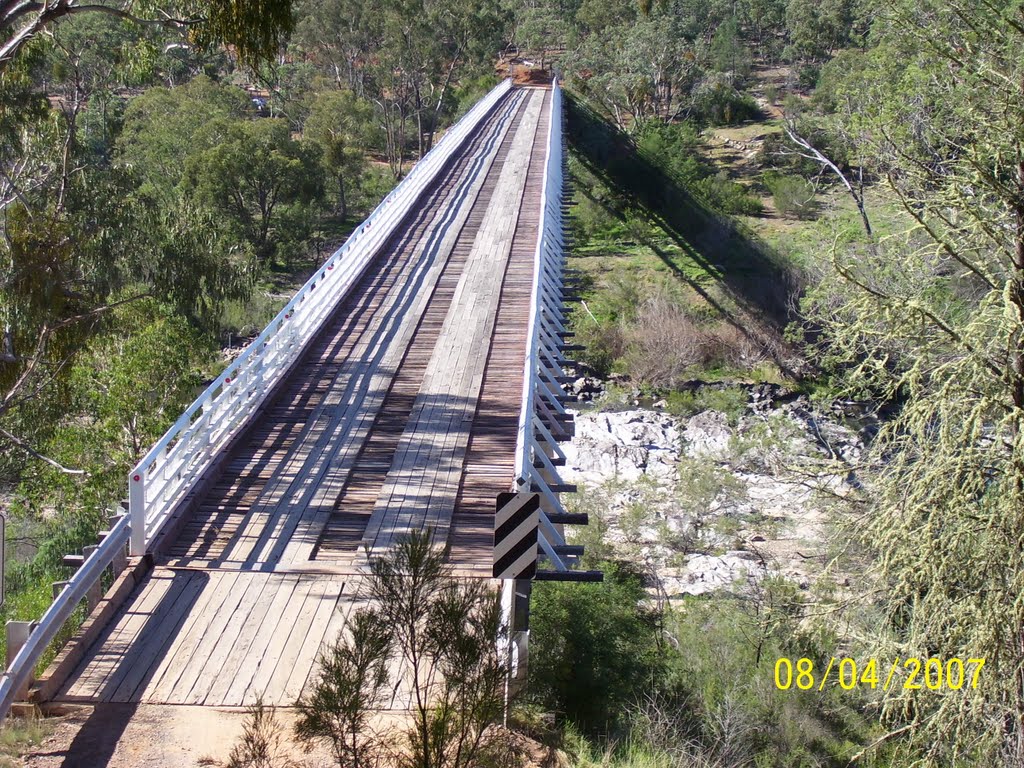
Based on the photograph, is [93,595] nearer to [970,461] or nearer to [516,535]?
[516,535]

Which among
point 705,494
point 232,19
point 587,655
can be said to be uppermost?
point 232,19

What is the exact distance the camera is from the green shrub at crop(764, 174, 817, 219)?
37.0 meters

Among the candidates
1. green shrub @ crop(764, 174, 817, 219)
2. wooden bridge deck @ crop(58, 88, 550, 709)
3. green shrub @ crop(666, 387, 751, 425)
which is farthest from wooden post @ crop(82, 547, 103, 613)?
green shrub @ crop(764, 174, 817, 219)

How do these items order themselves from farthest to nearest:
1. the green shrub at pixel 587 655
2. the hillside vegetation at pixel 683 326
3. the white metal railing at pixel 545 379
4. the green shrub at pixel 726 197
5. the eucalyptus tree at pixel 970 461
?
the green shrub at pixel 726 197 → the white metal railing at pixel 545 379 → the green shrub at pixel 587 655 → the hillside vegetation at pixel 683 326 → the eucalyptus tree at pixel 970 461

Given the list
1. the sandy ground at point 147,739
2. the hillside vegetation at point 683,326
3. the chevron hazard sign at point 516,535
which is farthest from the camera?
the hillside vegetation at point 683,326

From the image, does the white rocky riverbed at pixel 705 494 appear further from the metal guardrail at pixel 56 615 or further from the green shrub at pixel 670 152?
the green shrub at pixel 670 152

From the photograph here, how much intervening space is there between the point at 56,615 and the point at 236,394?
397cm

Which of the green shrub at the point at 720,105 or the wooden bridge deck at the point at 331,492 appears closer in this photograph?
the wooden bridge deck at the point at 331,492

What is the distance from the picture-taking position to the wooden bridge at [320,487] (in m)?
6.15

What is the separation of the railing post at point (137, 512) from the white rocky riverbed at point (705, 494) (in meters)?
7.87

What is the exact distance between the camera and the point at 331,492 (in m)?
8.41

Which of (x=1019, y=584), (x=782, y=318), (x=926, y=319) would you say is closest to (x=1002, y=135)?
(x=926, y=319)

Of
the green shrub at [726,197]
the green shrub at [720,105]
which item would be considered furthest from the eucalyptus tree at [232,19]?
the green shrub at [720,105]
